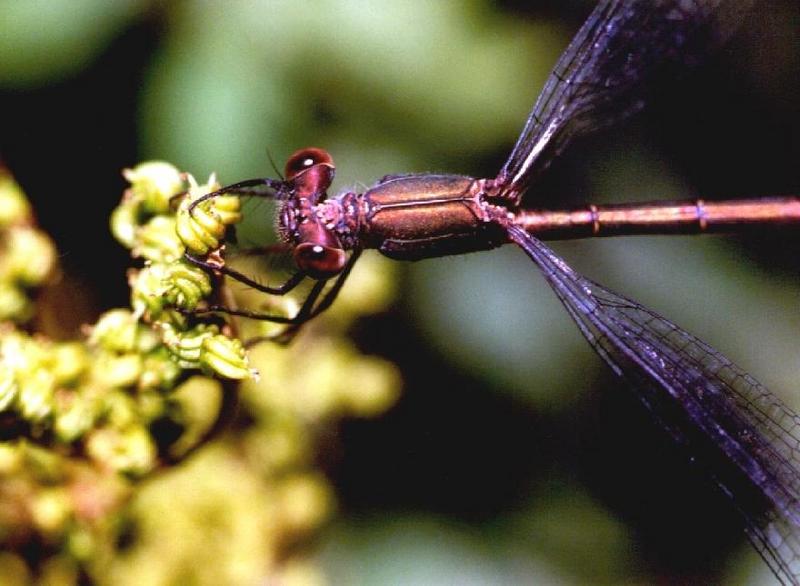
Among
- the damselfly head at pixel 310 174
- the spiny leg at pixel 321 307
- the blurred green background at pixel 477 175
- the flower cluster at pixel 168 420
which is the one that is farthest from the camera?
the blurred green background at pixel 477 175

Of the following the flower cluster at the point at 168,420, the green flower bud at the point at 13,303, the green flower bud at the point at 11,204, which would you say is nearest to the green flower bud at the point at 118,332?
the flower cluster at the point at 168,420

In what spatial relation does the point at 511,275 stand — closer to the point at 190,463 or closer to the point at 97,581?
the point at 190,463

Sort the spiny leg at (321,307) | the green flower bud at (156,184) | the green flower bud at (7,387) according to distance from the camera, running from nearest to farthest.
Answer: the green flower bud at (7,387) → the green flower bud at (156,184) → the spiny leg at (321,307)

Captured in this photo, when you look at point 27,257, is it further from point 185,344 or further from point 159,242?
point 185,344

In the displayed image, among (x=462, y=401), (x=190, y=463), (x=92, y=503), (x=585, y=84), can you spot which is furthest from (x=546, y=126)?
(x=92, y=503)

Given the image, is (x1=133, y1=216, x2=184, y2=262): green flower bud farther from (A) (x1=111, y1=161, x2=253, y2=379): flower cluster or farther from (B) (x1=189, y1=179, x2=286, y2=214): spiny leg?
(B) (x1=189, y1=179, x2=286, y2=214): spiny leg

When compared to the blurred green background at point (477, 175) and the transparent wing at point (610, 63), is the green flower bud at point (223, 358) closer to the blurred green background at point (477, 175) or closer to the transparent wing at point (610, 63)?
the blurred green background at point (477, 175)
